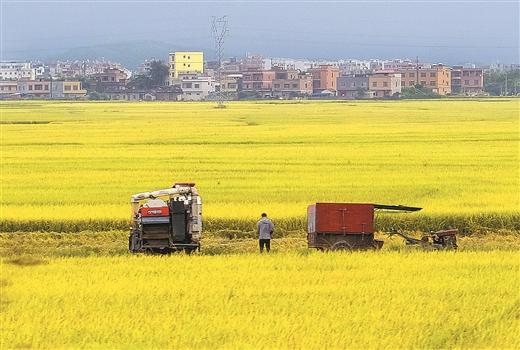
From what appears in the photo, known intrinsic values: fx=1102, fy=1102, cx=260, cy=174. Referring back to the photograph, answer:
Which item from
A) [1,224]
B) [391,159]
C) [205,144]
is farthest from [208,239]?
[205,144]

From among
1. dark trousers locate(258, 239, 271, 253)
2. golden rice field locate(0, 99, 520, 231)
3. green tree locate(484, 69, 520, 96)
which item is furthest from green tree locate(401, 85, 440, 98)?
dark trousers locate(258, 239, 271, 253)

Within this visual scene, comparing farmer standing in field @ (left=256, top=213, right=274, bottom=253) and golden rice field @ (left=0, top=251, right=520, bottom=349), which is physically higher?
farmer standing in field @ (left=256, top=213, right=274, bottom=253)

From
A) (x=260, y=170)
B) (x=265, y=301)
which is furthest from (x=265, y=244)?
(x=260, y=170)

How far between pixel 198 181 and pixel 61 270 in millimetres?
11420

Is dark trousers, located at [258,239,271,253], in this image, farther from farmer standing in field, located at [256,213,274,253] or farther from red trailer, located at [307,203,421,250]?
red trailer, located at [307,203,421,250]

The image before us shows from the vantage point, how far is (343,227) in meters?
17.6

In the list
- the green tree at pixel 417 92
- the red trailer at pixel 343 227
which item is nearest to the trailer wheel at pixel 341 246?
the red trailer at pixel 343 227

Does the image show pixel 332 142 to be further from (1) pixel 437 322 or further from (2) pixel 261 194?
(1) pixel 437 322

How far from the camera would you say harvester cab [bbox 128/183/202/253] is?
56.3 feet

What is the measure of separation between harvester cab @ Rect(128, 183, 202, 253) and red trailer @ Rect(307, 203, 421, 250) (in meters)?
1.92

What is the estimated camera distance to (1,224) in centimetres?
1998

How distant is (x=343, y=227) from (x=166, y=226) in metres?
2.81

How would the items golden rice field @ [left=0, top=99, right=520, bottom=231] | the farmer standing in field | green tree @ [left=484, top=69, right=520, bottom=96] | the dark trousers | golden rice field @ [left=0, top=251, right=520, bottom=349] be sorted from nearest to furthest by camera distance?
golden rice field @ [left=0, top=251, right=520, bottom=349] → the farmer standing in field → the dark trousers → golden rice field @ [left=0, top=99, right=520, bottom=231] → green tree @ [left=484, top=69, right=520, bottom=96]

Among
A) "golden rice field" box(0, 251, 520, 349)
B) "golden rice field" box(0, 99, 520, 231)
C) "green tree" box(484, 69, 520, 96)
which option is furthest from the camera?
"green tree" box(484, 69, 520, 96)
